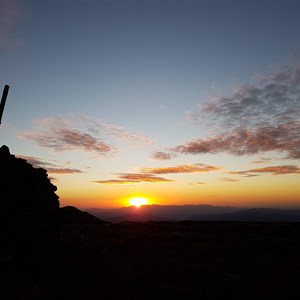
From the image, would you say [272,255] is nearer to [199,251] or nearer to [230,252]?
[230,252]

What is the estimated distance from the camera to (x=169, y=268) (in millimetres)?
21375

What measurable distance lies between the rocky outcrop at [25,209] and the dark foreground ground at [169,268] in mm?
1393

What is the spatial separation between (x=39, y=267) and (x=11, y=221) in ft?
11.3

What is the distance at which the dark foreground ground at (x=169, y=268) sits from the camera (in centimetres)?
1758

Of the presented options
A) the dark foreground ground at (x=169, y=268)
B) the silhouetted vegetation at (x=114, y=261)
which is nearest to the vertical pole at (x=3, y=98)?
the silhouetted vegetation at (x=114, y=261)

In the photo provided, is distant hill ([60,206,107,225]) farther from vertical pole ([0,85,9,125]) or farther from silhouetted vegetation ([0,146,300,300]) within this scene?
vertical pole ([0,85,9,125])

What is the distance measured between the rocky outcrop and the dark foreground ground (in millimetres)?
1393

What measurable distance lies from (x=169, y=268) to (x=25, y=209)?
1067 cm

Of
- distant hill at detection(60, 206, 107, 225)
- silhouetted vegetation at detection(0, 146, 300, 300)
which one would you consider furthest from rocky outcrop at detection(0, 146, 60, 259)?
distant hill at detection(60, 206, 107, 225)

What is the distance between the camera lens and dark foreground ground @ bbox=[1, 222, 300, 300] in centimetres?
1758

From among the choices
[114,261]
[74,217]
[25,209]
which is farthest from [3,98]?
[74,217]

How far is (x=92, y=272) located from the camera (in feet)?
68.6

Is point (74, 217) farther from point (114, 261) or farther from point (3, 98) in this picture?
point (3, 98)

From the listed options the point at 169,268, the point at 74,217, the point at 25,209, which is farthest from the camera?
the point at 74,217
